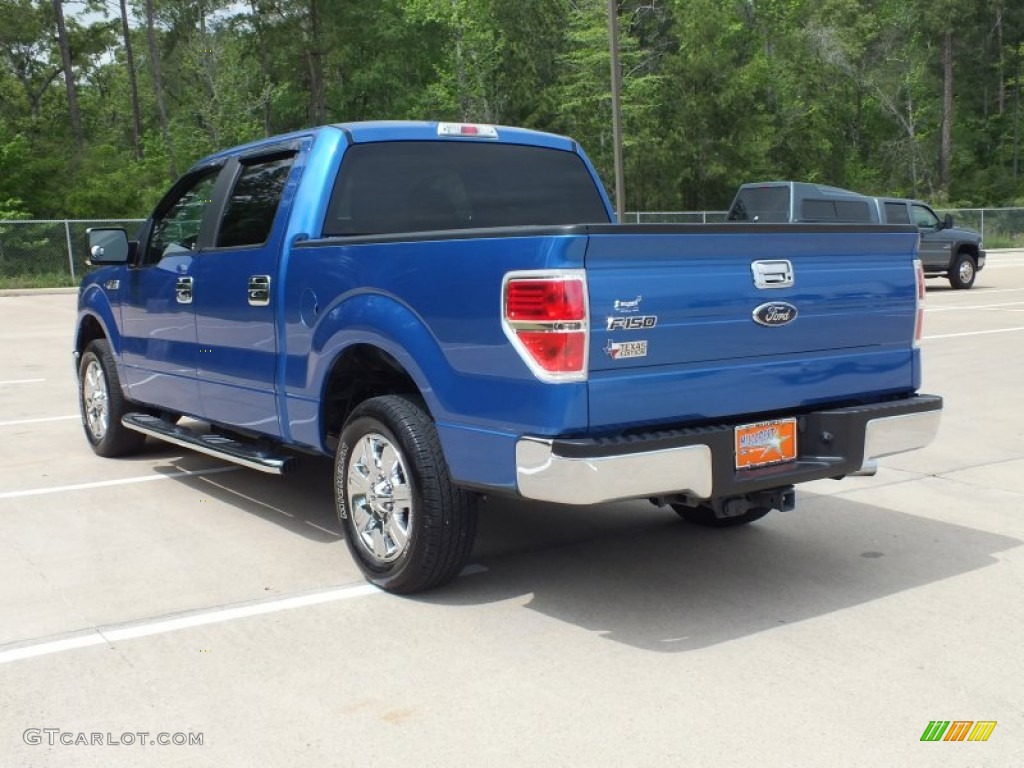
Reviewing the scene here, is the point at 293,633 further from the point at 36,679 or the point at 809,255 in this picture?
the point at 809,255

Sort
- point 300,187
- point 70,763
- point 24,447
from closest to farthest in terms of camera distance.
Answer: point 70,763, point 300,187, point 24,447

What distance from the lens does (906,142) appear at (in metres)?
65.9

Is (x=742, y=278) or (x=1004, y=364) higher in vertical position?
(x=742, y=278)

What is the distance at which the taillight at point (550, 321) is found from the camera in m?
3.92

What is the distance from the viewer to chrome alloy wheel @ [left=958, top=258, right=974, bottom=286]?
81.1ft

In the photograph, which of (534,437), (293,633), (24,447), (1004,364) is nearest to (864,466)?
(534,437)

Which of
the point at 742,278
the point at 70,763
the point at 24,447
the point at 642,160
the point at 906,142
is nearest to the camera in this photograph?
the point at 70,763

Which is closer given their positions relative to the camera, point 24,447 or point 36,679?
point 36,679

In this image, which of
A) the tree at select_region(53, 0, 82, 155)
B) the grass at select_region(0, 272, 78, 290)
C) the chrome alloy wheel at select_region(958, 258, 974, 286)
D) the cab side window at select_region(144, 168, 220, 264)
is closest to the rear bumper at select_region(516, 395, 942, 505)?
the cab side window at select_region(144, 168, 220, 264)

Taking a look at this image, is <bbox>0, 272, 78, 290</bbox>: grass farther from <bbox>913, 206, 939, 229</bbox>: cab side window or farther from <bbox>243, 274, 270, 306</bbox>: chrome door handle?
<bbox>243, 274, 270, 306</bbox>: chrome door handle

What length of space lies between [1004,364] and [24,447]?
9.62 metres

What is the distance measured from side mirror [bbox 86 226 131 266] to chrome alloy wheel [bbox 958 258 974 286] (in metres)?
21.5

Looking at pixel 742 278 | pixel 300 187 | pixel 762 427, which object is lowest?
pixel 762 427

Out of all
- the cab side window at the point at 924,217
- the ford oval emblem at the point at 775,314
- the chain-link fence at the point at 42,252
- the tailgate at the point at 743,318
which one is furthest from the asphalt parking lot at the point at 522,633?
the chain-link fence at the point at 42,252
